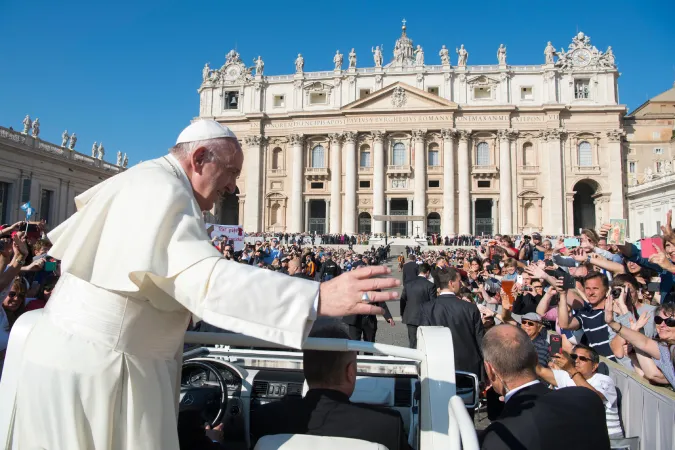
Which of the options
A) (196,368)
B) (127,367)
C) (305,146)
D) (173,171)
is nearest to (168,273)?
(127,367)

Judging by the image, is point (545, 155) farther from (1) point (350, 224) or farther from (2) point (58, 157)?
(2) point (58, 157)

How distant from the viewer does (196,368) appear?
2.67 metres

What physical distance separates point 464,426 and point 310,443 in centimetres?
71

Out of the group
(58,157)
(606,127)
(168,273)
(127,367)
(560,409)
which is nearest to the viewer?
(168,273)

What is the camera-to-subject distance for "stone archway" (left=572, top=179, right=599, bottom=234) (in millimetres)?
42500

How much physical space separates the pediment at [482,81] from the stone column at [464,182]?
5.08 metres

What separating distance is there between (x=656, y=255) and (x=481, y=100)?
41.1 metres

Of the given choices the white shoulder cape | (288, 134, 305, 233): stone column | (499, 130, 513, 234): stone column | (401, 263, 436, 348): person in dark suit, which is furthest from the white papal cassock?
(499, 130, 513, 234): stone column

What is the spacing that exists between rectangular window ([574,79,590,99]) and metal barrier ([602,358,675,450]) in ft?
147

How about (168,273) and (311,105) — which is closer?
(168,273)

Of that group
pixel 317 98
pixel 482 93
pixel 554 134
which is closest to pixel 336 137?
pixel 317 98

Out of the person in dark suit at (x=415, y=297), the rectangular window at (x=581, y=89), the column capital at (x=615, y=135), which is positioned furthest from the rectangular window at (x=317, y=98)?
the person in dark suit at (x=415, y=297)

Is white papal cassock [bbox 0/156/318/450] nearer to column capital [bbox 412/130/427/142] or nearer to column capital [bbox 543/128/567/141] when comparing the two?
column capital [bbox 412/130/427/142]

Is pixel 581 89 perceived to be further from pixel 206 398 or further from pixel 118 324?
pixel 118 324
